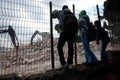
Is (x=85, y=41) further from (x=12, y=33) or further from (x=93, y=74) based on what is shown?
(x=12, y=33)

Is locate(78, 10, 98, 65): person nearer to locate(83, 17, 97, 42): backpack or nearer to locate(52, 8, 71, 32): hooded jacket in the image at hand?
locate(83, 17, 97, 42): backpack

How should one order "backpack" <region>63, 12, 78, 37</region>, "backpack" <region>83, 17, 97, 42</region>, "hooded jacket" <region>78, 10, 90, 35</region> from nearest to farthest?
1. "backpack" <region>63, 12, 78, 37</region>
2. "hooded jacket" <region>78, 10, 90, 35</region>
3. "backpack" <region>83, 17, 97, 42</region>

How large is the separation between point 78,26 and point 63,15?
753 millimetres

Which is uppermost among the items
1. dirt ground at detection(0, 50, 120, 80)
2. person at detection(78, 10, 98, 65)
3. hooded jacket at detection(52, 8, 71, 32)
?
hooded jacket at detection(52, 8, 71, 32)

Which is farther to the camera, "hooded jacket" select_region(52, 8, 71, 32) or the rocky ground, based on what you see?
"hooded jacket" select_region(52, 8, 71, 32)

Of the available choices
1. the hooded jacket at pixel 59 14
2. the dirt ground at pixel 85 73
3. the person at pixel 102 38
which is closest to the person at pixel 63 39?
the hooded jacket at pixel 59 14

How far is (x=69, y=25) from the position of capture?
33.6 feet

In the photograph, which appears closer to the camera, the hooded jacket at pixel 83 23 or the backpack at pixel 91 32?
the hooded jacket at pixel 83 23

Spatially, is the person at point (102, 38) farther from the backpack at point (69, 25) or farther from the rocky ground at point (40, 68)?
the backpack at point (69, 25)

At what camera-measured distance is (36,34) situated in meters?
10.2

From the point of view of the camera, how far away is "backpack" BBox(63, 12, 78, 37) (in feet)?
33.5

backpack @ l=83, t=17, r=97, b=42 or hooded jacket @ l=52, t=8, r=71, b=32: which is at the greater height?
hooded jacket @ l=52, t=8, r=71, b=32

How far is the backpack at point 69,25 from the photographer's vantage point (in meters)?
10.2

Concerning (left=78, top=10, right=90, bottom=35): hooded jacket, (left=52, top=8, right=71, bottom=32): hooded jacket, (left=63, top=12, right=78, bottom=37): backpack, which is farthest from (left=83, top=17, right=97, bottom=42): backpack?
(left=52, top=8, right=71, bottom=32): hooded jacket
